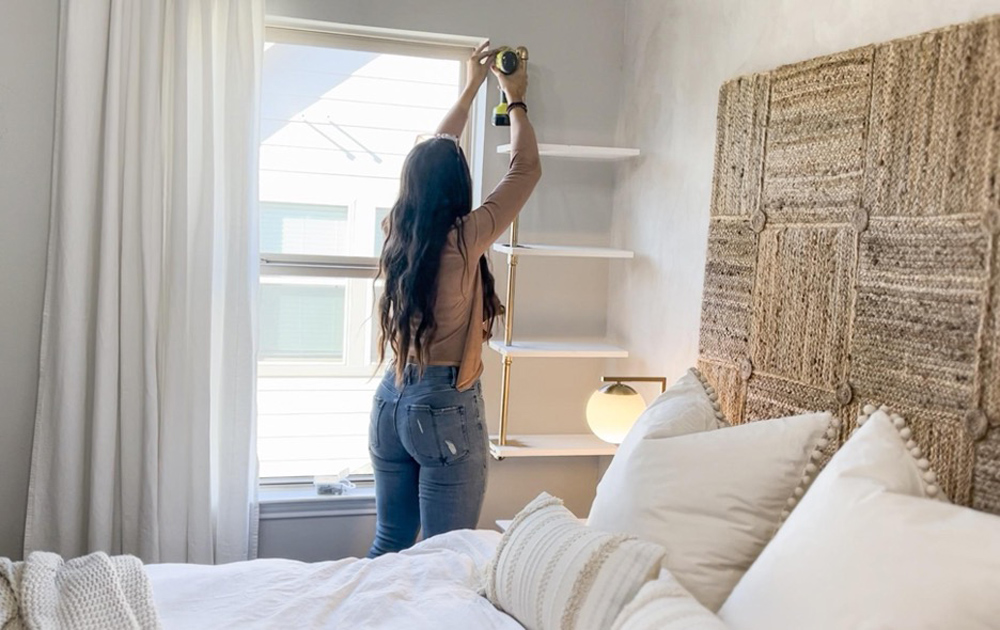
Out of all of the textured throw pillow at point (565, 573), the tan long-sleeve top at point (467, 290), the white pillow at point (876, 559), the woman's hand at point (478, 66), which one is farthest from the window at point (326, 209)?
the white pillow at point (876, 559)

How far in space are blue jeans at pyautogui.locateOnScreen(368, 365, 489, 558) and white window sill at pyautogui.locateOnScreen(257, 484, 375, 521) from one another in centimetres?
58

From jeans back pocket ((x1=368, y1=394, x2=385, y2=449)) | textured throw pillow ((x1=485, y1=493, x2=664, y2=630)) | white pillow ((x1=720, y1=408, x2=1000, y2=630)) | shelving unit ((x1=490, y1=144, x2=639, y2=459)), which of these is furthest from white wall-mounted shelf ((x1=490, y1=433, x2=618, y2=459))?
white pillow ((x1=720, y1=408, x2=1000, y2=630))

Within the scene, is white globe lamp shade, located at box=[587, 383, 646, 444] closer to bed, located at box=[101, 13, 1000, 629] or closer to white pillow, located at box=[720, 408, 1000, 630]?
bed, located at box=[101, 13, 1000, 629]

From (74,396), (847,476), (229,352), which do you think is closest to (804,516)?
(847,476)

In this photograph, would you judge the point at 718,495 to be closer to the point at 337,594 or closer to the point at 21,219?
the point at 337,594

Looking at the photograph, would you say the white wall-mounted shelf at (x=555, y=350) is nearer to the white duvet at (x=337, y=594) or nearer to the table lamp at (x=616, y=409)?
the table lamp at (x=616, y=409)

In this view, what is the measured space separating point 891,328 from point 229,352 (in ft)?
5.85

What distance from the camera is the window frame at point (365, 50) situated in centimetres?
279

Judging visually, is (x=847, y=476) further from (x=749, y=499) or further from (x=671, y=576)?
(x=671, y=576)

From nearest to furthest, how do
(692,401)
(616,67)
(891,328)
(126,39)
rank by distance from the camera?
1. (891,328)
2. (692,401)
3. (126,39)
4. (616,67)

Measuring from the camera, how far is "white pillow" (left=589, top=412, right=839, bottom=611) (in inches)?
60.1

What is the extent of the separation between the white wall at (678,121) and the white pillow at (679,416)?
1.49ft

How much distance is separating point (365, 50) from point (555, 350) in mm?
1137

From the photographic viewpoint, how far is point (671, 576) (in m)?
1.45
